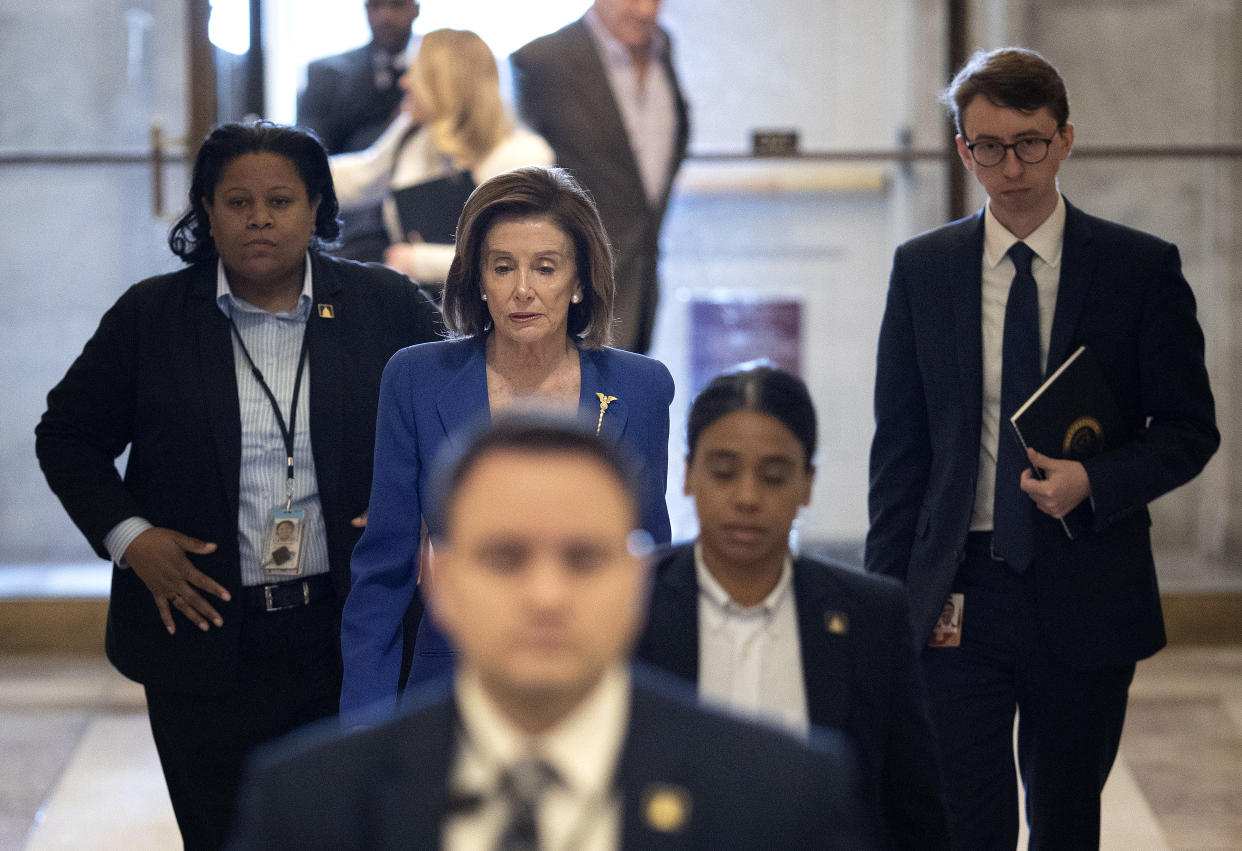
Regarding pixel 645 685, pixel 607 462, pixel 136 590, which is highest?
pixel 607 462

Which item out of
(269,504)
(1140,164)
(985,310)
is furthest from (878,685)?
(1140,164)

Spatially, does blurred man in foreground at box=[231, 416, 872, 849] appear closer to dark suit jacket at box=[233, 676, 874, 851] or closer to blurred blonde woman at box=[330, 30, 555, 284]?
dark suit jacket at box=[233, 676, 874, 851]

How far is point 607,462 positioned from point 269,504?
6.29 ft

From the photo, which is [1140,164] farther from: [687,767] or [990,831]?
[687,767]

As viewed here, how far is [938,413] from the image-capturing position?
115 inches

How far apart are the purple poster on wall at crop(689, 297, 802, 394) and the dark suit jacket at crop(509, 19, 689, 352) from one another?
562 millimetres

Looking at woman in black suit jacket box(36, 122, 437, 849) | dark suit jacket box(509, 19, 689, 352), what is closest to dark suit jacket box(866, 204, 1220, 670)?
woman in black suit jacket box(36, 122, 437, 849)

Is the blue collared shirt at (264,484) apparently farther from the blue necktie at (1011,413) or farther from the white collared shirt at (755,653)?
the blue necktie at (1011,413)

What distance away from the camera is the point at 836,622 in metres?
2.00

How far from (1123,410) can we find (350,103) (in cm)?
364

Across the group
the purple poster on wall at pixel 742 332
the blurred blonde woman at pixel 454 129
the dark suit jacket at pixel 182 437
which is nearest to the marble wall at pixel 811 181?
the purple poster on wall at pixel 742 332

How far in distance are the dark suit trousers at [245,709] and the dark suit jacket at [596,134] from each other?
2.78 meters

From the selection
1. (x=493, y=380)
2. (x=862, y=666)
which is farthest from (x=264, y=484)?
(x=862, y=666)

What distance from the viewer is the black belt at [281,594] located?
2.99 meters
